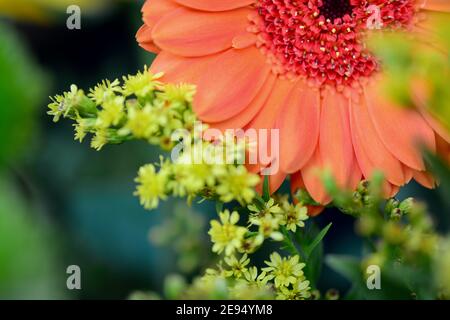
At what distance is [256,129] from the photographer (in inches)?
27.0

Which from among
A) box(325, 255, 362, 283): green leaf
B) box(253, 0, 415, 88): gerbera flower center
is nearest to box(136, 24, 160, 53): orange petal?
box(253, 0, 415, 88): gerbera flower center

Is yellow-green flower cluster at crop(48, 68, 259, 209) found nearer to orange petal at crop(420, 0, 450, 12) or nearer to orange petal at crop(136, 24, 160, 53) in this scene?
orange petal at crop(136, 24, 160, 53)

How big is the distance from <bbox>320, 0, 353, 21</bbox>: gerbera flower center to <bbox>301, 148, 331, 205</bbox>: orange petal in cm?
16

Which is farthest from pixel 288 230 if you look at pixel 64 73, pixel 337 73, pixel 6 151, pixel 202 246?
pixel 64 73

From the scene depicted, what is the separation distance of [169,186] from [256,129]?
169 mm

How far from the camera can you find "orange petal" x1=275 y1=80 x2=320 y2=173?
66 centimetres

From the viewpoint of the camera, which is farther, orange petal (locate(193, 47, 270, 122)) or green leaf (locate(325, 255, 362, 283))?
orange petal (locate(193, 47, 270, 122))

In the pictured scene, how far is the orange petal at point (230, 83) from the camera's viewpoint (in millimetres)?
665

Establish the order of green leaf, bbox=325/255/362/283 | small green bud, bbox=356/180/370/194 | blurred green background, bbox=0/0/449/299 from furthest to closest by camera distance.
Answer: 1. blurred green background, bbox=0/0/449/299
2. small green bud, bbox=356/180/370/194
3. green leaf, bbox=325/255/362/283

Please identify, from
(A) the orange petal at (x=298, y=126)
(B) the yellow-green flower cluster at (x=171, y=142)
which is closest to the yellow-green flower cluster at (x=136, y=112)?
(B) the yellow-green flower cluster at (x=171, y=142)

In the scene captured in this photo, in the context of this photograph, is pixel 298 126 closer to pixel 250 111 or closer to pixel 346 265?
pixel 250 111

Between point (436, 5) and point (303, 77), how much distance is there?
0.46ft

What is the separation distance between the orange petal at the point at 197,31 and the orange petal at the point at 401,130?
0.15 metres
